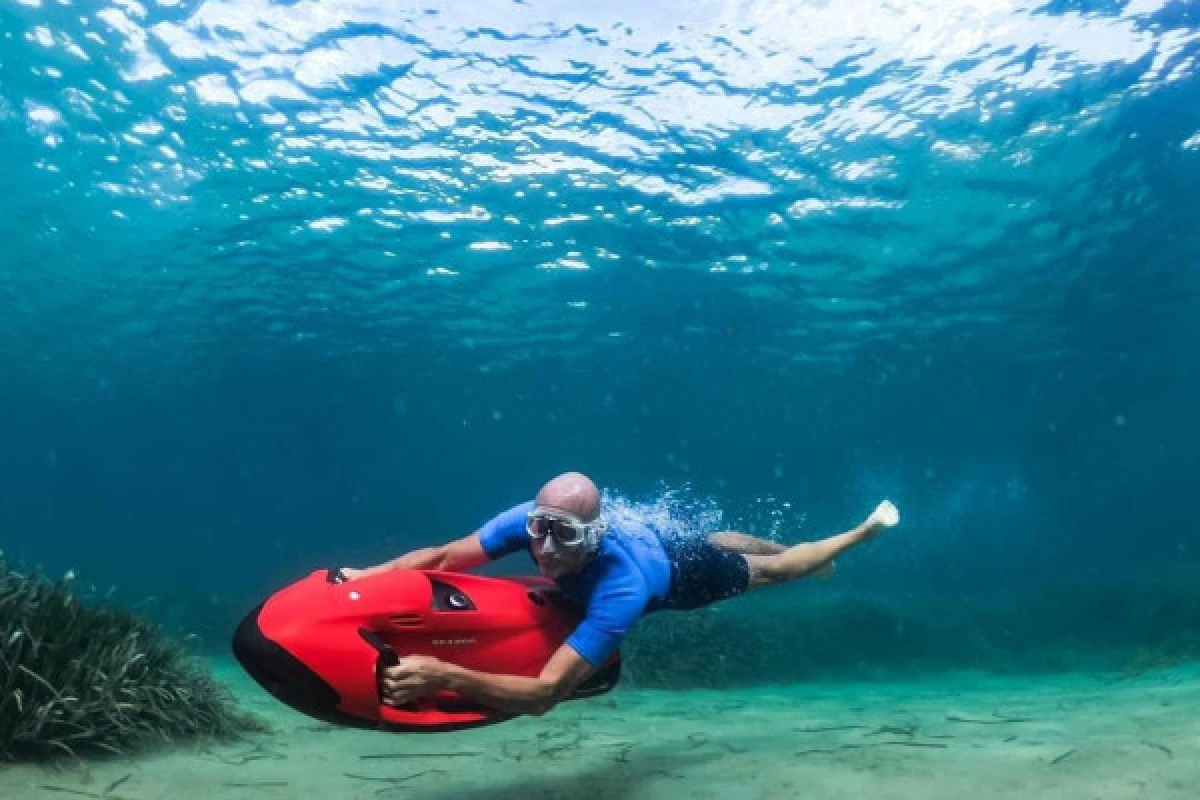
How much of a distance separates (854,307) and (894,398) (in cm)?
2128

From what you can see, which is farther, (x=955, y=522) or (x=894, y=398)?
(x=955, y=522)

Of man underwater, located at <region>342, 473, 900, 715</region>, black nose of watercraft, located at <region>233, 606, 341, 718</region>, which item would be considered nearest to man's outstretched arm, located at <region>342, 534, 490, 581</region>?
man underwater, located at <region>342, 473, 900, 715</region>

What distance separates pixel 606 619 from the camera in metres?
4.79

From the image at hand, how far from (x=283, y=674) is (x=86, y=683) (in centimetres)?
198

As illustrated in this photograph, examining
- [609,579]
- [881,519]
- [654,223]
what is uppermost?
[654,223]

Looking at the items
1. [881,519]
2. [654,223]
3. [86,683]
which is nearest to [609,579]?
[881,519]

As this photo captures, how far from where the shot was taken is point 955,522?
93.1m

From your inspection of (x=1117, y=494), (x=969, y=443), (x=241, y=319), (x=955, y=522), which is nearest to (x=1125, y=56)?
(x=241, y=319)

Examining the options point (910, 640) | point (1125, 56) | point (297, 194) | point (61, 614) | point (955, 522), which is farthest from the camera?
point (955, 522)

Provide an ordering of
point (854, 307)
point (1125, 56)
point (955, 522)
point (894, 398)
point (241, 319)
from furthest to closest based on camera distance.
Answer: point (955, 522), point (894, 398), point (241, 319), point (854, 307), point (1125, 56)

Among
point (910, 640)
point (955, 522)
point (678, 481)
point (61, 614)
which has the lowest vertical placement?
point (910, 640)

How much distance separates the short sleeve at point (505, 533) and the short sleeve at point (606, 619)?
3.26ft

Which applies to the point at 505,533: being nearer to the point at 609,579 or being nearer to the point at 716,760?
the point at 609,579

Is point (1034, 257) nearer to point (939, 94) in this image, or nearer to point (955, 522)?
point (939, 94)
